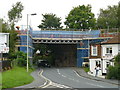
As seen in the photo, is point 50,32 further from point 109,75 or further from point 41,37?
point 109,75

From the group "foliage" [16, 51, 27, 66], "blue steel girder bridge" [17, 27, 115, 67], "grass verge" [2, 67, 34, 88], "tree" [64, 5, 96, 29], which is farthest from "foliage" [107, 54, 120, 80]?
"tree" [64, 5, 96, 29]

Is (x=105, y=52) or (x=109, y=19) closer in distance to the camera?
(x=105, y=52)

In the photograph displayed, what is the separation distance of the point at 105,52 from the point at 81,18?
39.8 m

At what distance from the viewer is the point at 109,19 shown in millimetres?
89750

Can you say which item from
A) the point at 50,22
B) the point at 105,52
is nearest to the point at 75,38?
the point at 105,52

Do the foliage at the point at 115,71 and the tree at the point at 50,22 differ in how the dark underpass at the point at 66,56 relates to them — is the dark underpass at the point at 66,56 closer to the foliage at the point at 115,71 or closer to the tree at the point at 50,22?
the tree at the point at 50,22

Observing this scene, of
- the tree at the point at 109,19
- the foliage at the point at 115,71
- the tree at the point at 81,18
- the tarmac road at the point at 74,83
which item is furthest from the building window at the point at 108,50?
the tree at the point at 109,19

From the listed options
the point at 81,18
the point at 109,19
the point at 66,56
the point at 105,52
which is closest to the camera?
the point at 105,52

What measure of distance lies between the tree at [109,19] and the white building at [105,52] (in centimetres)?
3683

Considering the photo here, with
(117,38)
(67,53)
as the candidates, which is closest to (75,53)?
(67,53)

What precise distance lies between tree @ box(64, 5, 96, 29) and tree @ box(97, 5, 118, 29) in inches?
138

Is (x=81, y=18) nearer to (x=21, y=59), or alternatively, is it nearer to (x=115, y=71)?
(x=21, y=59)

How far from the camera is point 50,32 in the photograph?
219ft

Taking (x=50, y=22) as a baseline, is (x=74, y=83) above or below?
below
